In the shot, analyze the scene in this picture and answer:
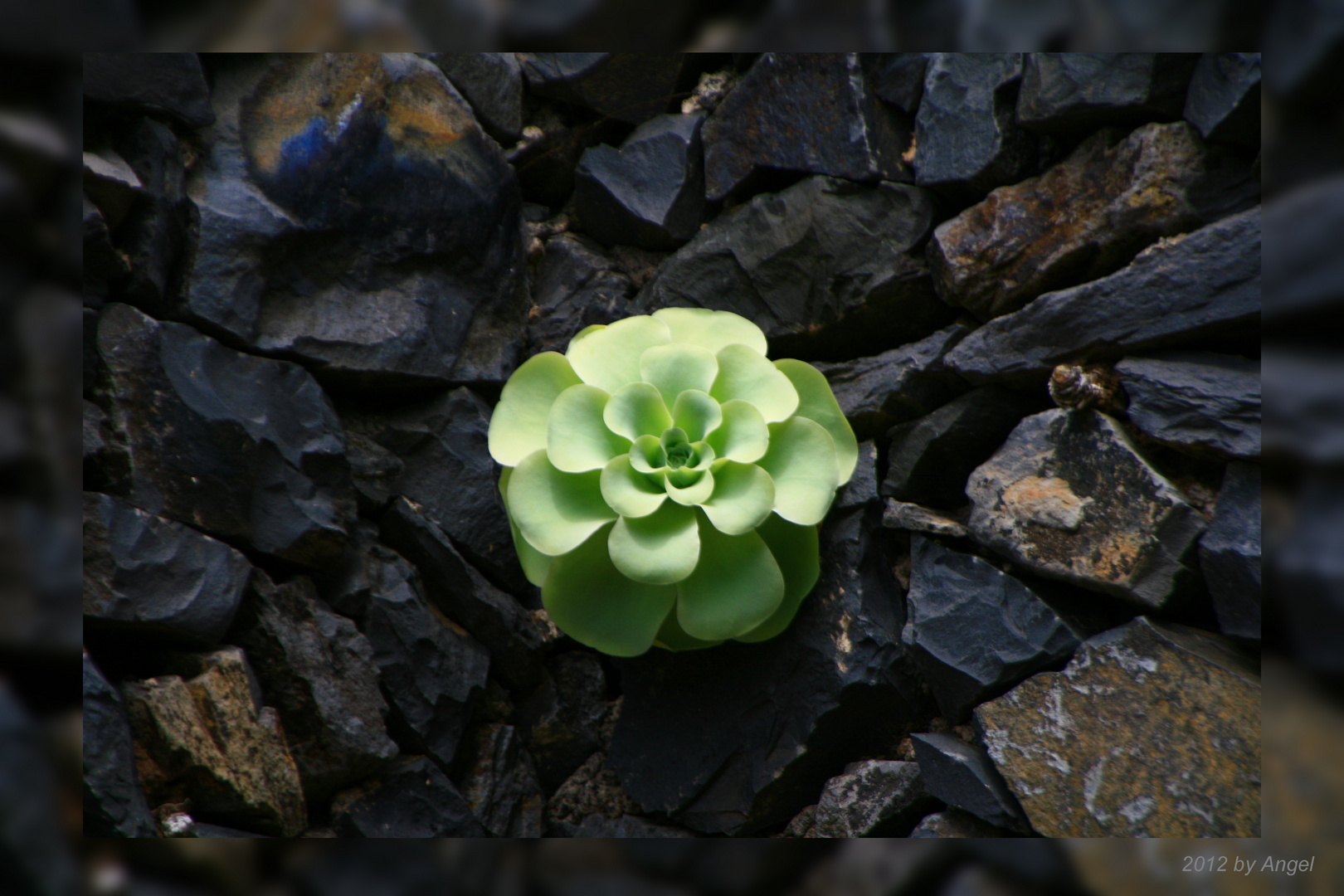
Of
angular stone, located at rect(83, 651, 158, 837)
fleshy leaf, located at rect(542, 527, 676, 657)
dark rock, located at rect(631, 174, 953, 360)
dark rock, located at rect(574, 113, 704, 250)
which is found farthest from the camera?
dark rock, located at rect(574, 113, 704, 250)

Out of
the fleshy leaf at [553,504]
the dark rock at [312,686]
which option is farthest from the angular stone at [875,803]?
the dark rock at [312,686]

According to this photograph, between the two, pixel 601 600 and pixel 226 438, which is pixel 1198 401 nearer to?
pixel 601 600

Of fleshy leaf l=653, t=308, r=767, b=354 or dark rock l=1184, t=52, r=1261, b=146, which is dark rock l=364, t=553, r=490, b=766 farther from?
dark rock l=1184, t=52, r=1261, b=146

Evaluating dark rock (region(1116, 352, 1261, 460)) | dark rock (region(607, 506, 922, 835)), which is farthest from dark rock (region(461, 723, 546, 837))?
dark rock (region(1116, 352, 1261, 460))

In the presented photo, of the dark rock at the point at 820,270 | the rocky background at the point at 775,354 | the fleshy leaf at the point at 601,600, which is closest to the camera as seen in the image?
the rocky background at the point at 775,354

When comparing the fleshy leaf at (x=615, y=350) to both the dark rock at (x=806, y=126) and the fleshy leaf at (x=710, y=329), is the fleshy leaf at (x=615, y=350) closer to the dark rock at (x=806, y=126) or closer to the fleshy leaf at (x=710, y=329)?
the fleshy leaf at (x=710, y=329)

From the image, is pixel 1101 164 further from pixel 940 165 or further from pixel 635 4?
pixel 635 4

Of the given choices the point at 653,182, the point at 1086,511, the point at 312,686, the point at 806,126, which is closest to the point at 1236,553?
the point at 1086,511

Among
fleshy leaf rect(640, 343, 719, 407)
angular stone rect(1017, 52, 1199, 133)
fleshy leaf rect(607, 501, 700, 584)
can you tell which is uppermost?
angular stone rect(1017, 52, 1199, 133)
